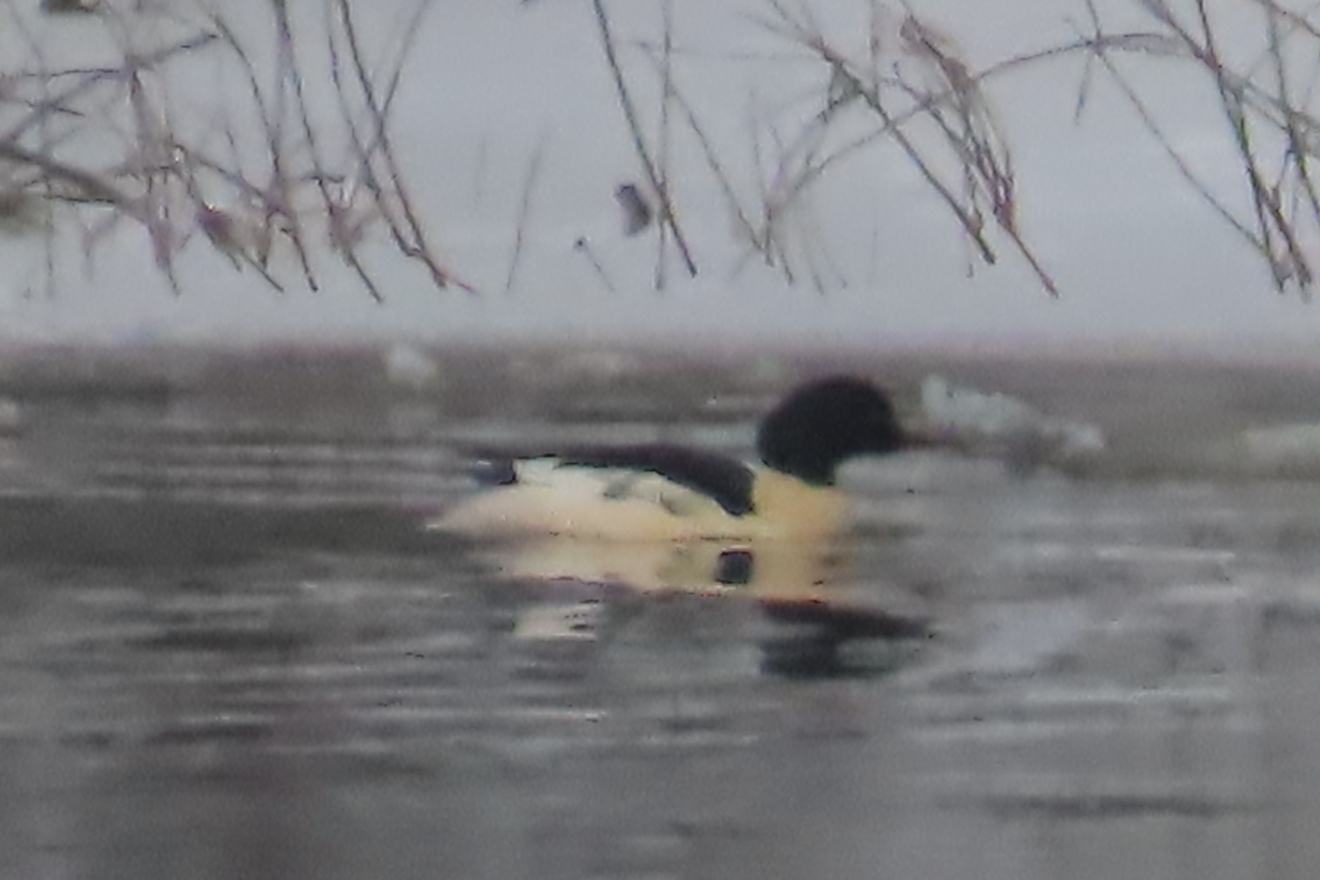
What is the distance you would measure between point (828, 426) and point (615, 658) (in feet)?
0.48

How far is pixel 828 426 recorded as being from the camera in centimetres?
83

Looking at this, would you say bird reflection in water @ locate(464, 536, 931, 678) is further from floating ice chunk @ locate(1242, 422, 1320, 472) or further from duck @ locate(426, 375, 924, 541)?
floating ice chunk @ locate(1242, 422, 1320, 472)

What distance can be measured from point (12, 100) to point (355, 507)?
269 millimetres

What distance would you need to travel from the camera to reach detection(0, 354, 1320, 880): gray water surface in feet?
2.39

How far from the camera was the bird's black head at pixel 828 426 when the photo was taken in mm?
830

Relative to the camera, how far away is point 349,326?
2.83ft

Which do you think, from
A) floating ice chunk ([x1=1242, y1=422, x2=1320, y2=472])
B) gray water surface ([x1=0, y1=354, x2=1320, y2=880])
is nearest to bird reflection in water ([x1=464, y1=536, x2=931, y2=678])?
gray water surface ([x1=0, y1=354, x2=1320, y2=880])

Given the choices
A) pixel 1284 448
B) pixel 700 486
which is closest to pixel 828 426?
pixel 700 486

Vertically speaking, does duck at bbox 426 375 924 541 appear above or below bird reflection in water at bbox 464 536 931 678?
above

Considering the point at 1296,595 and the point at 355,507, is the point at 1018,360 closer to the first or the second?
the point at 1296,595

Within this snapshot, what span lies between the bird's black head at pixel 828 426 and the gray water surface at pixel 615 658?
12mm

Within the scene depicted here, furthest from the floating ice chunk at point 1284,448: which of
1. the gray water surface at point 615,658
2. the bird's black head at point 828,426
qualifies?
the bird's black head at point 828,426

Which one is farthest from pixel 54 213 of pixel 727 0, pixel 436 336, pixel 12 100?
pixel 727 0

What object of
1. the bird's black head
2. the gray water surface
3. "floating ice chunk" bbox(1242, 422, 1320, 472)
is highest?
the bird's black head
